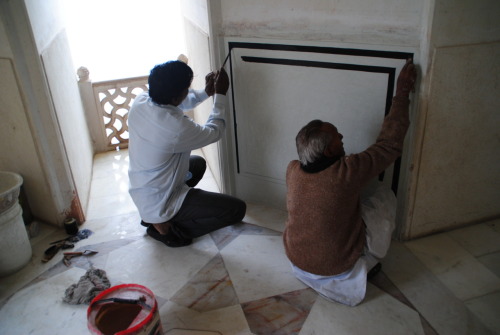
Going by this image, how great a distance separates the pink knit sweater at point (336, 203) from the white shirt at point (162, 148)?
583mm

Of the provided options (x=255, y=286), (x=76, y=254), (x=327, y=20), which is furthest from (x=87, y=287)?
(x=327, y=20)

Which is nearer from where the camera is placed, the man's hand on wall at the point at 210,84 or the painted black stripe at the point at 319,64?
the painted black stripe at the point at 319,64

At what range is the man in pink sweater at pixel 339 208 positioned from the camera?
168cm

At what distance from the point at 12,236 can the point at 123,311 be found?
95 centimetres

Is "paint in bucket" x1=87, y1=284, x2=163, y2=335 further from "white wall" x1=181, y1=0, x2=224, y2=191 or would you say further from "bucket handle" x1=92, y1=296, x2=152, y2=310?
"white wall" x1=181, y1=0, x2=224, y2=191

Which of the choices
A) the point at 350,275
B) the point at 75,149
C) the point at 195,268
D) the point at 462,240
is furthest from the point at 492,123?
the point at 75,149

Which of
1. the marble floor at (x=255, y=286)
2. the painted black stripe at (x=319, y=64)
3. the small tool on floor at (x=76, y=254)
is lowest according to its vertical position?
the marble floor at (x=255, y=286)

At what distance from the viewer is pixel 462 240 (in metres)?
2.22

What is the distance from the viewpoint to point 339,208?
1.71 m

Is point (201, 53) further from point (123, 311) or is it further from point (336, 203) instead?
point (123, 311)

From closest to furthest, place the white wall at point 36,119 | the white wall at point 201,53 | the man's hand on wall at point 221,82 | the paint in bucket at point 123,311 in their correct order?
the paint in bucket at point 123,311
the white wall at point 36,119
the man's hand on wall at point 221,82
the white wall at point 201,53

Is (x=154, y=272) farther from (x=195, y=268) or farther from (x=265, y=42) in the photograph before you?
(x=265, y=42)

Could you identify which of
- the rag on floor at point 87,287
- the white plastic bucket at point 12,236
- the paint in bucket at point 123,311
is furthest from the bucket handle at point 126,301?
the white plastic bucket at point 12,236

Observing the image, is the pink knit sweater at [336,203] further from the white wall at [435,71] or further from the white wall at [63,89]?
the white wall at [63,89]
